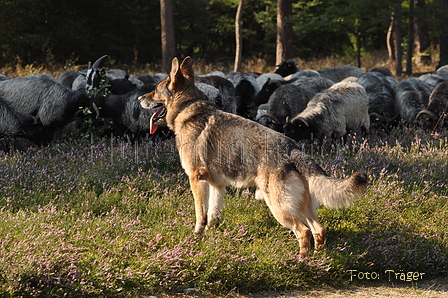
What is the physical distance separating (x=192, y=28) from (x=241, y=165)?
2933 centimetres

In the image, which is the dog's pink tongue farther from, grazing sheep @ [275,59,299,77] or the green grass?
grazing sheep @ [275,59,299,77]

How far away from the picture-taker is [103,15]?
2983cm

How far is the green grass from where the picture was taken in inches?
191

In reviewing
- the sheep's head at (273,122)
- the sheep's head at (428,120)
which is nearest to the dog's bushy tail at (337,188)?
the sheep's head at (273,122)

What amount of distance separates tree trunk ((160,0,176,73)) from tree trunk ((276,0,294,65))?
4.80m

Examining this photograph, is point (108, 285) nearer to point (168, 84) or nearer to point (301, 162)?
point (301, 162)

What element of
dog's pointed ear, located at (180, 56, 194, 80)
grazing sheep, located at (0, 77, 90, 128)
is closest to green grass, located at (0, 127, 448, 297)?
dog's pointed ear, located at (180, 56, 194, 80)

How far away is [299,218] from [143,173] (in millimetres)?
2863

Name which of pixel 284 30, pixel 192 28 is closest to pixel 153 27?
pixel 192 28

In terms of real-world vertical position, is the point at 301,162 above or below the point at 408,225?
above

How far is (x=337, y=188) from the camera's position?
4.88 metres

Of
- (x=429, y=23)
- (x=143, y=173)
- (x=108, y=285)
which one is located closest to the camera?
(x=108, y=285)

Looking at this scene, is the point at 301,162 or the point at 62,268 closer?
the point at 62,268

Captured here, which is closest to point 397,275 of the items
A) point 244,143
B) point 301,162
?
point 301,162
